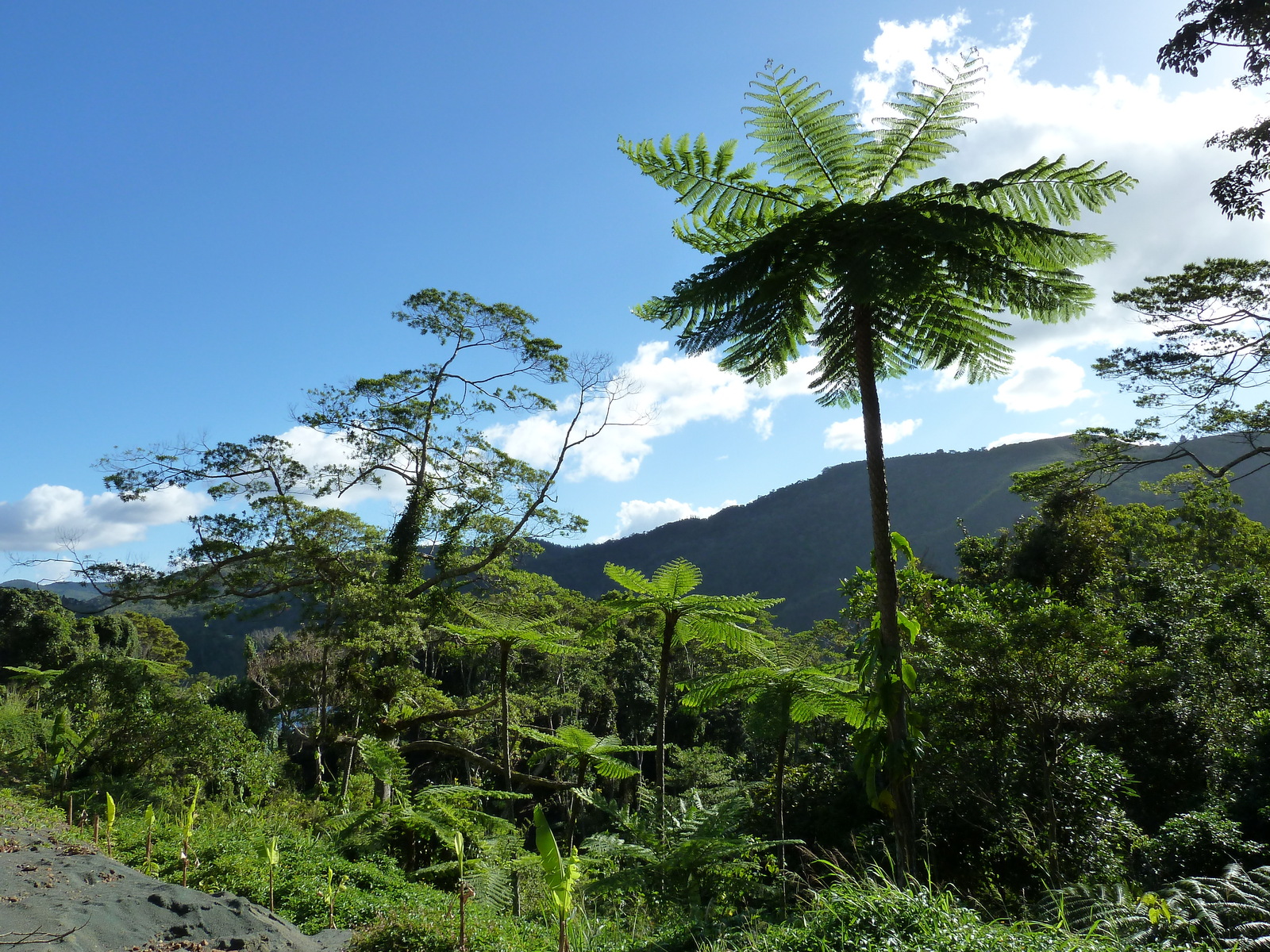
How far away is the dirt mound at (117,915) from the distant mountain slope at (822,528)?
61788 mm

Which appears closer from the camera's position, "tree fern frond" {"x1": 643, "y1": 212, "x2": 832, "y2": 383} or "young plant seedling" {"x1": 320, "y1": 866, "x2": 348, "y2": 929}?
"tree fern frond" {"x1": 643, "y1": 212, "x2": 832, "y2": 383}

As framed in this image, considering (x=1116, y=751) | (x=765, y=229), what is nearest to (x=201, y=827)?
(x=765, y=229)

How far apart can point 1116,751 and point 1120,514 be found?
10.2 m

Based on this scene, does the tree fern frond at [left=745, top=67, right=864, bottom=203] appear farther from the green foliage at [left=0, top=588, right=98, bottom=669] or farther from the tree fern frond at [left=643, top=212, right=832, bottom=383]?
the green foliage at [left=0, top=588, right=98, bottom=669]

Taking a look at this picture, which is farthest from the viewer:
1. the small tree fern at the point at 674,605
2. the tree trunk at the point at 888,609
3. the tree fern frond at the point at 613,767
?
the tree fern frond at the point at 613,767

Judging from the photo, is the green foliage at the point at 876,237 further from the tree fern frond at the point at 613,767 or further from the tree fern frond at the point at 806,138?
the tree fern frond at the point at 613,767

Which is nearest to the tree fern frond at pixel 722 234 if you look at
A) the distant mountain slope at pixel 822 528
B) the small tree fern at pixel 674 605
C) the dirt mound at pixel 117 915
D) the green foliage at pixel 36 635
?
the small tree fern at pixel 674 605

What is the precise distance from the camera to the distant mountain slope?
69750mm

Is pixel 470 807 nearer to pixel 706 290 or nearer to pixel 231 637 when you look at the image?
pixel 706 290

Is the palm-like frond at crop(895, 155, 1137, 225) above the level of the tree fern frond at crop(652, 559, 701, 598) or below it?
above

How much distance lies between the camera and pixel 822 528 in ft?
263

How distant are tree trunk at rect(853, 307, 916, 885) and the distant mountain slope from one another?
205ft

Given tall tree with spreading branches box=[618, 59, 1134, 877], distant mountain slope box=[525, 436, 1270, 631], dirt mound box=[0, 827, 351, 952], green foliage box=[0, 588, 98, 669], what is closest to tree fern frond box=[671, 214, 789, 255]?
tall tree with spreading branches box=[618, 59, 1134, 877]

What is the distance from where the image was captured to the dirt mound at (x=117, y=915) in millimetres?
3254
